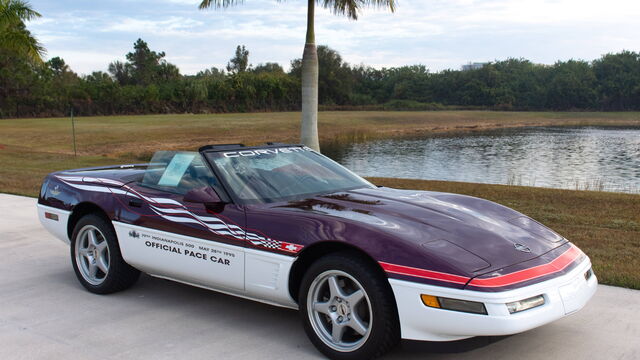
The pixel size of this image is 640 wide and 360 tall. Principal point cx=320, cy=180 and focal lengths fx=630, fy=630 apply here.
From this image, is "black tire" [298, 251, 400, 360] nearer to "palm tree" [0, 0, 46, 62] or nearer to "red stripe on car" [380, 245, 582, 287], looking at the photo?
"red stripe on car" [380, 245, 582, 287]

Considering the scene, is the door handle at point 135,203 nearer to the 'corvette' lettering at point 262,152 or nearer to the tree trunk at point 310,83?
the 'corvette' lettering at point 262,152

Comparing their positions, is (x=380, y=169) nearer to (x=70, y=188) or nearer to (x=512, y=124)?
(x=70, y=188)

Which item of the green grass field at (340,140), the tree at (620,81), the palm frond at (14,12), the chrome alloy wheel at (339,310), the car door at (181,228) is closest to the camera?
the chrome alloy wheel at (339,310)

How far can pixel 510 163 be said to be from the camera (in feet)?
76.4

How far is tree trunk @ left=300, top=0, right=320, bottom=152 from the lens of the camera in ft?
46.5

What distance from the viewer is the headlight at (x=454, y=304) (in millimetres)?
3330

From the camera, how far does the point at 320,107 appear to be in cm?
8675

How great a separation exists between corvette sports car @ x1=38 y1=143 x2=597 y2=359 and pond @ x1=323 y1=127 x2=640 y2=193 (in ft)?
38.5

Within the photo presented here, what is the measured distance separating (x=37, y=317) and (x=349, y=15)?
1150 cm

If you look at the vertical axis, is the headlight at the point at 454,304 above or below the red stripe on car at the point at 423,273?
below

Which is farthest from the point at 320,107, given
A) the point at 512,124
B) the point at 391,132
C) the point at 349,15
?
the point at 349,15

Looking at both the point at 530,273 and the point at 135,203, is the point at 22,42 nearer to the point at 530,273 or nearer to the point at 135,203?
the point at 135,203

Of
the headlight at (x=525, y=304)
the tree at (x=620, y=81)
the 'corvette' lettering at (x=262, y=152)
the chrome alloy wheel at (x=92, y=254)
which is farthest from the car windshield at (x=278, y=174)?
the tree at (x=620, y=81)

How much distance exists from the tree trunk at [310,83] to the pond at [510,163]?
5140mm
